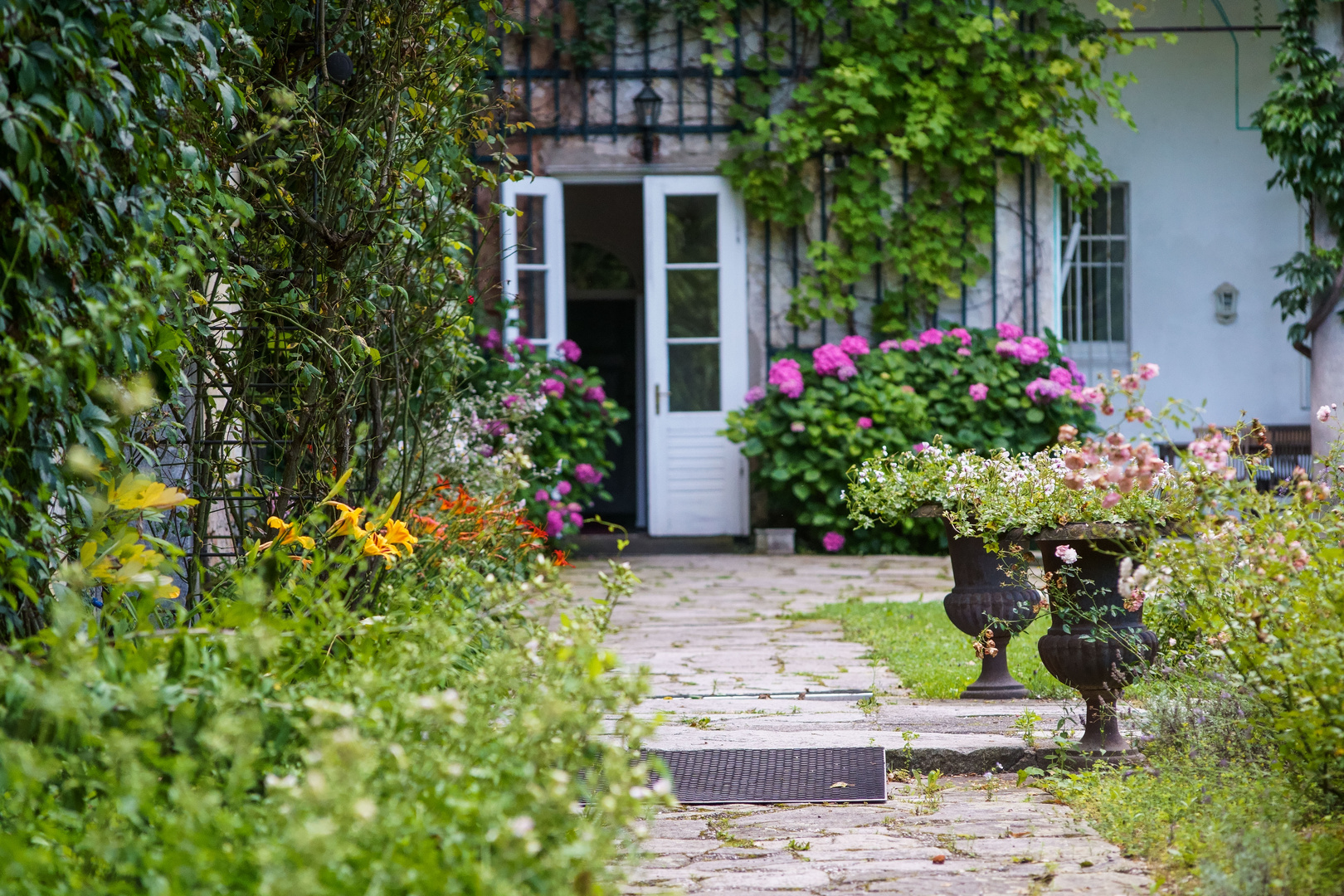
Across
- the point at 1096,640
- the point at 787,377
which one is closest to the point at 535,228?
the point at 787,377

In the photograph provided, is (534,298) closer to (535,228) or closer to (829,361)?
(535,228)

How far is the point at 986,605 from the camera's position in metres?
3.96

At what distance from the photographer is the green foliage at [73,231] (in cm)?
197

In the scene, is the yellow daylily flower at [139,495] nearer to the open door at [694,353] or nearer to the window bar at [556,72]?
the open door at [694,353]

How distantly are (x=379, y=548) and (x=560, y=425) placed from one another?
4981mm

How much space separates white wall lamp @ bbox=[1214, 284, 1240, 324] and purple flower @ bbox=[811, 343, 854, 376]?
333cm

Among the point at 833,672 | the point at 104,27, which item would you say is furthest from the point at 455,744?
the point at 833,672

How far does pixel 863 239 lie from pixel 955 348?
97 centimetres

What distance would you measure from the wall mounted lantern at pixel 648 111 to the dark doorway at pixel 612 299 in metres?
1.72

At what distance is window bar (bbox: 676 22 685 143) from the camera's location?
851cm

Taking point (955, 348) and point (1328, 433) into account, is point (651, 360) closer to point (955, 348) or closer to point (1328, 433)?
point (955, 348)

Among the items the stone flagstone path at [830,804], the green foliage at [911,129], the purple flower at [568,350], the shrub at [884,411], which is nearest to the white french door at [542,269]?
the purple flower at [568,350]

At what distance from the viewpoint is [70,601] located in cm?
200

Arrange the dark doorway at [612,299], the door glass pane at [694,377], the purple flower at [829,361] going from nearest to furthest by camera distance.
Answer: the purple flower at [829,361] < the door glass pane at [694,377] < the dark doorway at [612,299]
